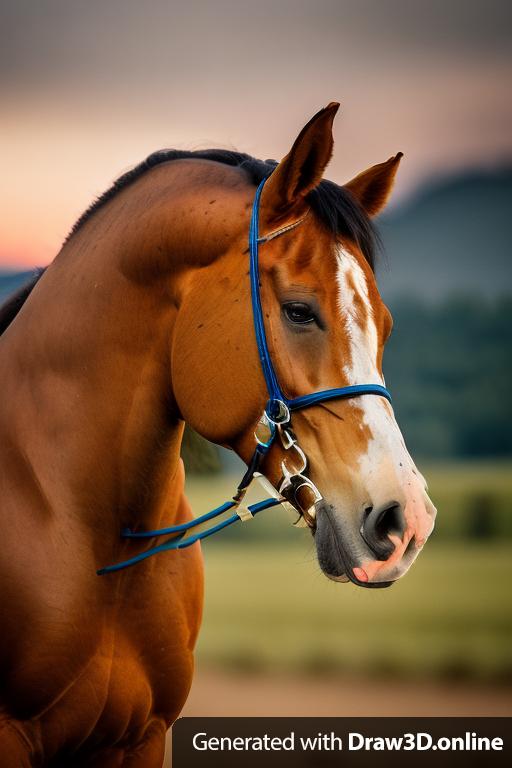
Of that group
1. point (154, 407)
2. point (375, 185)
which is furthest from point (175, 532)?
point (375, 185)

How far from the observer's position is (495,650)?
1042 cm

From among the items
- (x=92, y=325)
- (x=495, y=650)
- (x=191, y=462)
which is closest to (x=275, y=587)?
(x=495, y=650)

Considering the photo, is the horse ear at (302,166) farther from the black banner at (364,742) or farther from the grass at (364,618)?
the grass at (364,618)

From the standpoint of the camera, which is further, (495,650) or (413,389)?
(413,389)

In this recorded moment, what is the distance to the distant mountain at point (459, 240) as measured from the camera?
23141 mm

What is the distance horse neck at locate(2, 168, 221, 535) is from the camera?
91.8 inches

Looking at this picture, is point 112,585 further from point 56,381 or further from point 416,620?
point 416,620

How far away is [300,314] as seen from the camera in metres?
2.11

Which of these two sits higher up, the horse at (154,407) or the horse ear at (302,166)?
the horse ear at (302,166)

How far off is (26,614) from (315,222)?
1.22 m

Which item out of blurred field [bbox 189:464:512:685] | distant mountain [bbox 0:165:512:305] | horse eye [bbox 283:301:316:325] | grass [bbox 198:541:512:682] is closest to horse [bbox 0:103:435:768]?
horse eye [bbox 283:301:316:325]

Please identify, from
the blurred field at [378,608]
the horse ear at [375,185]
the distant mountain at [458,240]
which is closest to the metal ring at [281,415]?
the horse ear at [375,185]

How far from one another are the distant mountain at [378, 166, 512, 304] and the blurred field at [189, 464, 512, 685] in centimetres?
829

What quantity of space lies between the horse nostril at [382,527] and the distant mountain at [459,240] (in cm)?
1940
